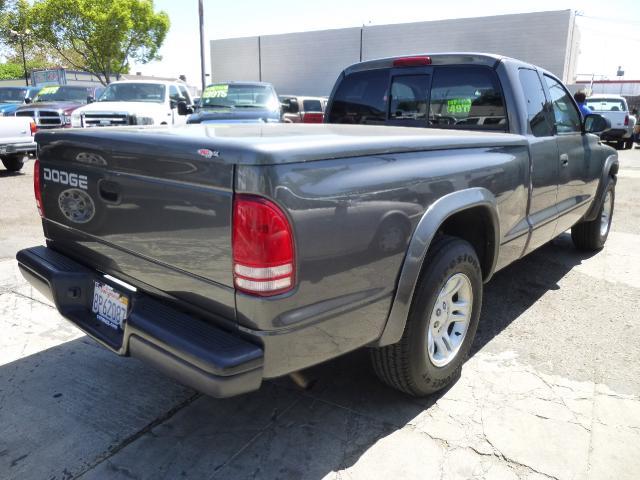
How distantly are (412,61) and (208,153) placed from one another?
8.46ft

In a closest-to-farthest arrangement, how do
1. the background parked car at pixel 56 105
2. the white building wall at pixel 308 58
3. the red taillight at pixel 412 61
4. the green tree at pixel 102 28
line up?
the red taillight at pixel 412 61
the background parked car at pixel 56 105
the green tree at pixel 102 28
the white building wall at pixel 308 58

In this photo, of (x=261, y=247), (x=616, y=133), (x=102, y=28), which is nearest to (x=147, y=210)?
(x=261, y=247)

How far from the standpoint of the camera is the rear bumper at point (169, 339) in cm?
184

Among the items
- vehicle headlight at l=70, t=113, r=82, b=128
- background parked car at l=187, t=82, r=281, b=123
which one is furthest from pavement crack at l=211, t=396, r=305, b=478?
vehicle headlight at l=70, t=113, r=82, b=128

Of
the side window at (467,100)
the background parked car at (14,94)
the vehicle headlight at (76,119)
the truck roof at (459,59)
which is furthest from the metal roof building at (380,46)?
the side window at (467,100)

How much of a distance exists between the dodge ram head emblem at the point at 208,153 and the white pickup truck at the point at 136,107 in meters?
9.47

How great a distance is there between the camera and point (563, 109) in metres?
4.33

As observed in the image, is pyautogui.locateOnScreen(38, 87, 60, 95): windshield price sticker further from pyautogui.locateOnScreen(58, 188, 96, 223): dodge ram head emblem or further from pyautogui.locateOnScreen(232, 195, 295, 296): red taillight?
pyautogui.locateOnScreen(232, 195, 295, 296): red taillight

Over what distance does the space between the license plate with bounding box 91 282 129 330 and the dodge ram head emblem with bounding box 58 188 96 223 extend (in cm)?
35

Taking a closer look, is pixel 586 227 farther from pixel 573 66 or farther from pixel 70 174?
pixel 573 66

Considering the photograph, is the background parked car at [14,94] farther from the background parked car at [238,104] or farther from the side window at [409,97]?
the side window at [409,97]

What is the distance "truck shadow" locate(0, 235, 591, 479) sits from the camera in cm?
231

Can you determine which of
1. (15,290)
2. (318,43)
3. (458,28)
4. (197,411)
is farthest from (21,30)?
(197,411)

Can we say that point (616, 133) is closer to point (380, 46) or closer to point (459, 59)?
point (459, 59)
